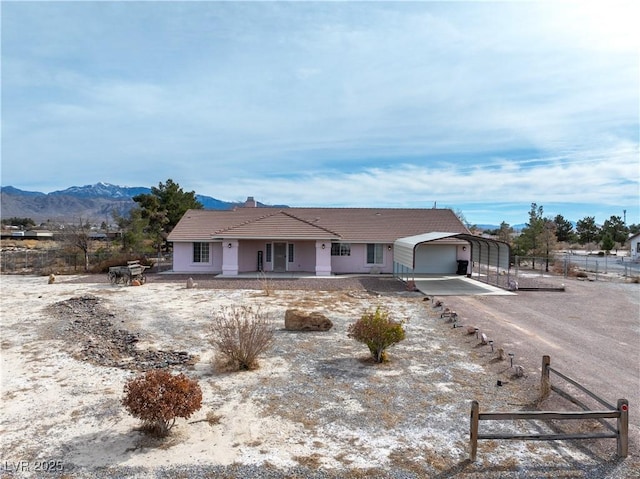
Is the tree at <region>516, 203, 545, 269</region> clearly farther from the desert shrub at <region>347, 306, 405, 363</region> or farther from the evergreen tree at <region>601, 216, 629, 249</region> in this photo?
the evergreen tree at <region>601, 216, 629, 249</region>

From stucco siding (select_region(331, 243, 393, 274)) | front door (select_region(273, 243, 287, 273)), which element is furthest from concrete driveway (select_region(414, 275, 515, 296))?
front door (select_region(273, 243, 287, 273))

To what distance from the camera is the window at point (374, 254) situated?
29297 mm

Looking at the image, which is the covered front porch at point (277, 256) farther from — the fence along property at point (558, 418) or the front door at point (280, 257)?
the fence along property at point (558, 418)

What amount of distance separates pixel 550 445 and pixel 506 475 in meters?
1.31

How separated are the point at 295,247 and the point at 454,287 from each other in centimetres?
1097

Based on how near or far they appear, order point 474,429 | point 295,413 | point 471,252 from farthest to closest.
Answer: point 471,252 < point 295,413 < point 474,429

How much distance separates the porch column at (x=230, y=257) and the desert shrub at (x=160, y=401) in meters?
20.6

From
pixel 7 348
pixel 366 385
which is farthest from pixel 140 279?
pixel 366 385

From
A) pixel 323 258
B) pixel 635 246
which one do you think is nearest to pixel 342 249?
pixel 323 258

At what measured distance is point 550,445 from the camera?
631 cm

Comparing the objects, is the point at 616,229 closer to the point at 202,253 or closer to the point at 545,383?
the point at 202,253

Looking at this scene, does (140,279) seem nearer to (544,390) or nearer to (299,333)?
(299,333)

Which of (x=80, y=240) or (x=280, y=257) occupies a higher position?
(x=80, y=240)

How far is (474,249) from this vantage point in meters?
27.7
